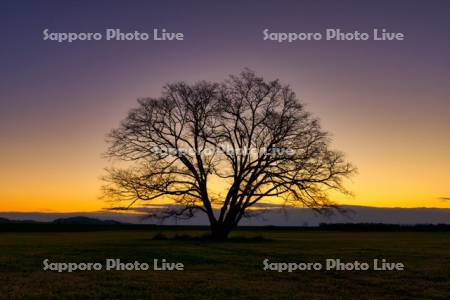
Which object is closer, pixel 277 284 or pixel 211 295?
pixel 211 295

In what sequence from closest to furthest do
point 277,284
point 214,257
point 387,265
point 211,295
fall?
point 211,295
point 277,284
point 387,265
point 214,257

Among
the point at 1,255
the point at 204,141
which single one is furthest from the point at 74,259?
the point at 204,141

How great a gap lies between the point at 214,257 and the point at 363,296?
15049mm

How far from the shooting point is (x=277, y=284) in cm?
2144

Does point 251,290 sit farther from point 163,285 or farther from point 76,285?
point 76,285

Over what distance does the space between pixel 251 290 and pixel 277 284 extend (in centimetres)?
201

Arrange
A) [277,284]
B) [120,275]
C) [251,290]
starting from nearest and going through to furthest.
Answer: [251,290]
[277,284]
[120,275]

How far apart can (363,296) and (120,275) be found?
961 cm

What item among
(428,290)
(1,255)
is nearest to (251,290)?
(428,290)

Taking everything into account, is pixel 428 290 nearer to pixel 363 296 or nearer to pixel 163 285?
pixel 363 296

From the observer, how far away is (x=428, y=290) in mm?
20344

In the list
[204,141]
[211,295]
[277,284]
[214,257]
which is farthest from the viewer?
[204,141]

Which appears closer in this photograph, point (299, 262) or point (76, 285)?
point (76, 285)

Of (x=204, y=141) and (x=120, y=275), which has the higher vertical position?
(x=204, y=141)
